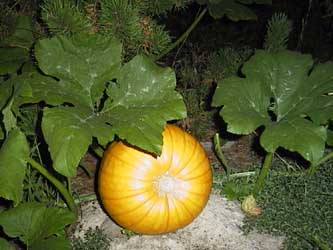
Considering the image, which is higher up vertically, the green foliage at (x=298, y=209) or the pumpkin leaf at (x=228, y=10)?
the pumpkin leaf at (x=228, y=10)

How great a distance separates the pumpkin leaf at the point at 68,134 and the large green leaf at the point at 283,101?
0.52 meters

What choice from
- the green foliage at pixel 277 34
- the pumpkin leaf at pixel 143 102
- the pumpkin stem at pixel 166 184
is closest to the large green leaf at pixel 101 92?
the pumpkin leaf at pixel 143 102

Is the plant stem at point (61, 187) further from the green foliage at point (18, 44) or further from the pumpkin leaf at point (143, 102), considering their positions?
the green foliage at point (18, 44)

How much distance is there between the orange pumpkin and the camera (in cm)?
205

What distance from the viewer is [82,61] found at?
2.08m

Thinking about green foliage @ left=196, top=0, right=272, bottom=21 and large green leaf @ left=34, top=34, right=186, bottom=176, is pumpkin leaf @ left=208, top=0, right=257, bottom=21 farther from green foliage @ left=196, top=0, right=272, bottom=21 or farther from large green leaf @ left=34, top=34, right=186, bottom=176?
large green leaf @ left=34, top=34, right=186, bottom=176

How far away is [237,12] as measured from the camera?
8.76 feet

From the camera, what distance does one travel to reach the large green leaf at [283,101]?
1958 millimetres

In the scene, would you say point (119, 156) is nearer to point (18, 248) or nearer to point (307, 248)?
point (18, 248)

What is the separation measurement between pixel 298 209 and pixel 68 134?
1.05 m

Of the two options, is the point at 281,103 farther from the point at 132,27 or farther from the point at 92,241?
the point at 92,241

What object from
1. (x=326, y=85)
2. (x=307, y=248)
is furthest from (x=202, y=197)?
(x=326, y=85)

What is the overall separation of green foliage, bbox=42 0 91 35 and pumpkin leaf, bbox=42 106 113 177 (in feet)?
1.45

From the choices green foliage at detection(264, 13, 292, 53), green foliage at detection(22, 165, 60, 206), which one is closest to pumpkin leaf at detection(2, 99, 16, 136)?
green foliage at detection(22, 165, 60, 206)
